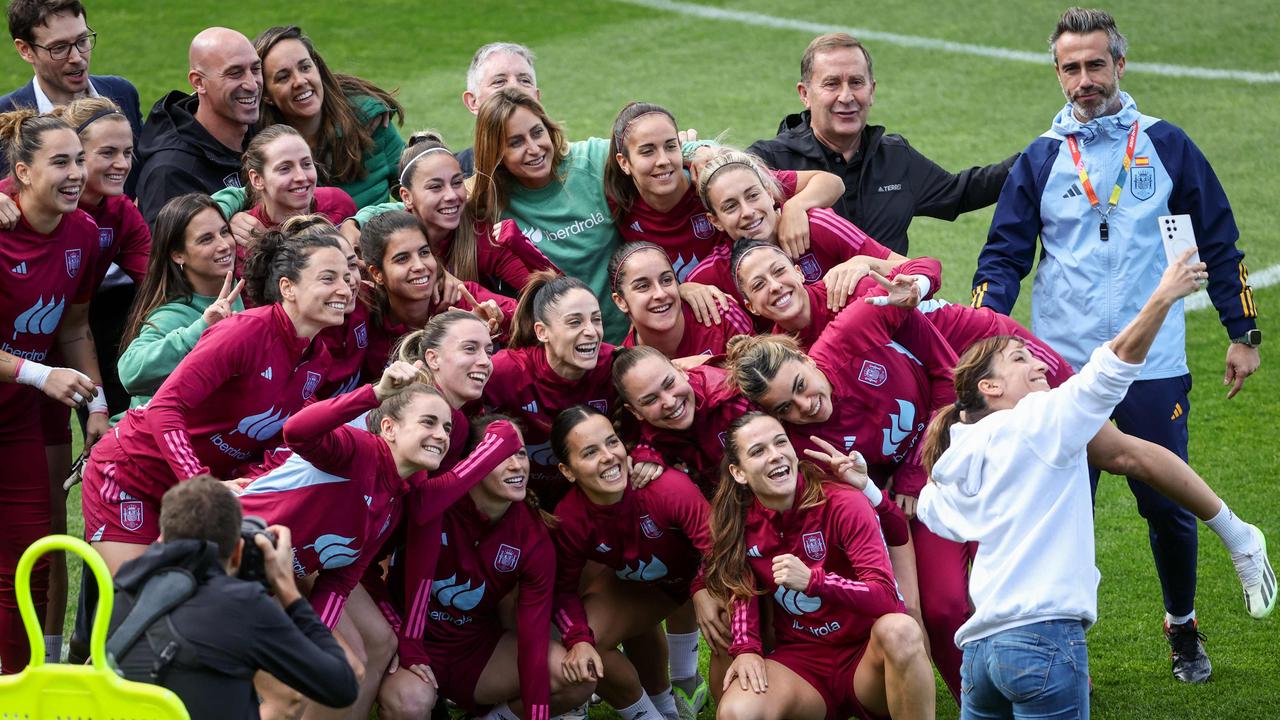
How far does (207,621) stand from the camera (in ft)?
12.3

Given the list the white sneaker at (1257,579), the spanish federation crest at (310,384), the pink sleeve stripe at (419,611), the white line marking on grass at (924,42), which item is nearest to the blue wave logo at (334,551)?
the pink sleeve stripe at (419,611)

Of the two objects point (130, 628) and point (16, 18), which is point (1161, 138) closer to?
point (130, 628)

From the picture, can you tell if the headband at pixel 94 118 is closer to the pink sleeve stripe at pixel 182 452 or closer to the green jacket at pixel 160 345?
the green jacket at pixel 160 345

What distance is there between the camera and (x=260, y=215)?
6000 mm

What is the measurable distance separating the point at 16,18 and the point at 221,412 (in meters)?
2.55

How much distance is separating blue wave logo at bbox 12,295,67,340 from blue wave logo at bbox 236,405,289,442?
123cm

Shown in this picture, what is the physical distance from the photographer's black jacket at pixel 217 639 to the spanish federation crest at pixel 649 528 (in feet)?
6.42

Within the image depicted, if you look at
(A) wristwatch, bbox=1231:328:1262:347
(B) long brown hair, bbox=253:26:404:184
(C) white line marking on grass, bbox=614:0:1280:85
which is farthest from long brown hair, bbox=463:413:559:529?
(C) white line marking on grass, bbox=614:0:1280:85

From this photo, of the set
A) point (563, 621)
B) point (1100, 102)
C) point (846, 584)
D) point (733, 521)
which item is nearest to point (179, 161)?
point (563, 621)

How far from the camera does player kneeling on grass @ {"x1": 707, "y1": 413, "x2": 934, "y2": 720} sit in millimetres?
5148

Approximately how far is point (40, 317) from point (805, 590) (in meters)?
3.18

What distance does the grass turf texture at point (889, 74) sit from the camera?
989 cm

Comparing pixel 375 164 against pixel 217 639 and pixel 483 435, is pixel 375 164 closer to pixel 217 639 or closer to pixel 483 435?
pixel 483 435

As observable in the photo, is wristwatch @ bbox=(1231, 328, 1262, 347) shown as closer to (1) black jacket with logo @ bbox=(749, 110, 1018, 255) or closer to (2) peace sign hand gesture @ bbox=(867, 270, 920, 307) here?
(1) black jacket with logo @ bbox=(749, 110, 1018, 255)
